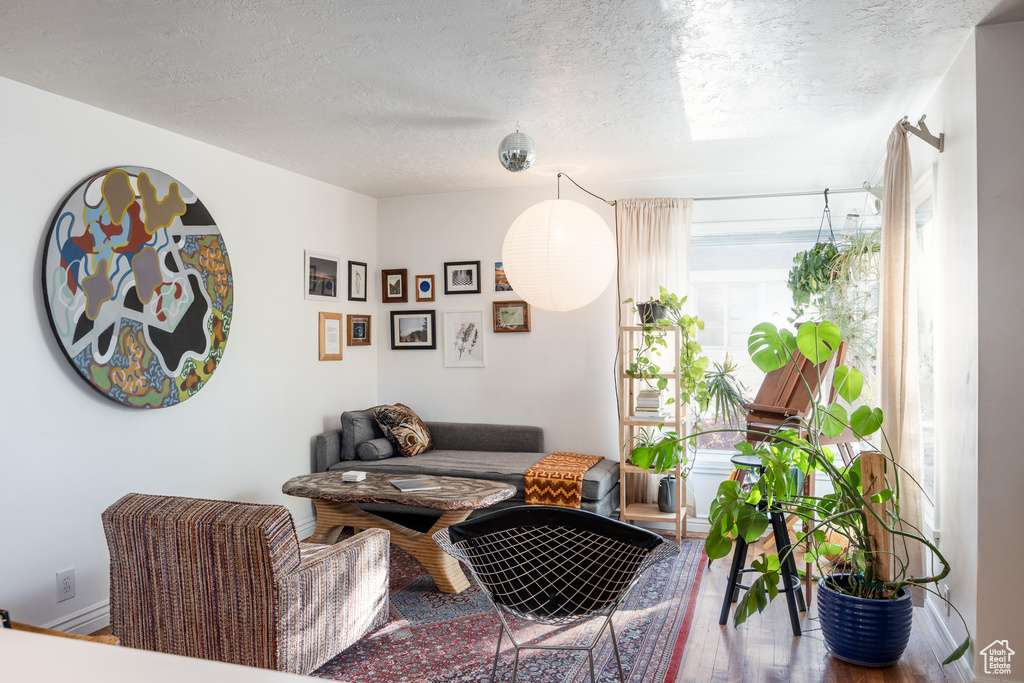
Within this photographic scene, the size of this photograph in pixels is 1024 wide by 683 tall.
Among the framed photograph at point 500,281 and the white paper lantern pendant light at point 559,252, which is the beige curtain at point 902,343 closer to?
the white paper lantern pendant light at point 559,252

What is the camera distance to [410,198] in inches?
225

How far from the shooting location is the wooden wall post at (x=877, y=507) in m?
2.87

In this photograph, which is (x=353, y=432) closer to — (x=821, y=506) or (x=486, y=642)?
(x=486, y=642)

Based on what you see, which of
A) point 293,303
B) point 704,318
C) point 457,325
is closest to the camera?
point 293,303

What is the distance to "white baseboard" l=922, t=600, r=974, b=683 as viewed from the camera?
8.68 ft

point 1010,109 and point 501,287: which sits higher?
point 1010,109

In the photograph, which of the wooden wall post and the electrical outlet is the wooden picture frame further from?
the wooden wall post

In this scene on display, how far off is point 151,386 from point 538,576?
2326 millimetres

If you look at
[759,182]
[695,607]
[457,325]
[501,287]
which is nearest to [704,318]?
[759,182]

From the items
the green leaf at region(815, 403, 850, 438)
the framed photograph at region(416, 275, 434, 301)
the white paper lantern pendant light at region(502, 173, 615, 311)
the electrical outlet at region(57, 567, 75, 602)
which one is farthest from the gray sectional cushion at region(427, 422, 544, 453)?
the electrical outlet at region(57, 567, 75, 602)

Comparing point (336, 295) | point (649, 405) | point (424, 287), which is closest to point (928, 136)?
point (649, 405)

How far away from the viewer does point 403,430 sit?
519cm

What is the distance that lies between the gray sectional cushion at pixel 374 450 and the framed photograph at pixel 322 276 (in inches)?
43.4

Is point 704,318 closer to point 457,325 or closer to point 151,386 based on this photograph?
point 457,325
